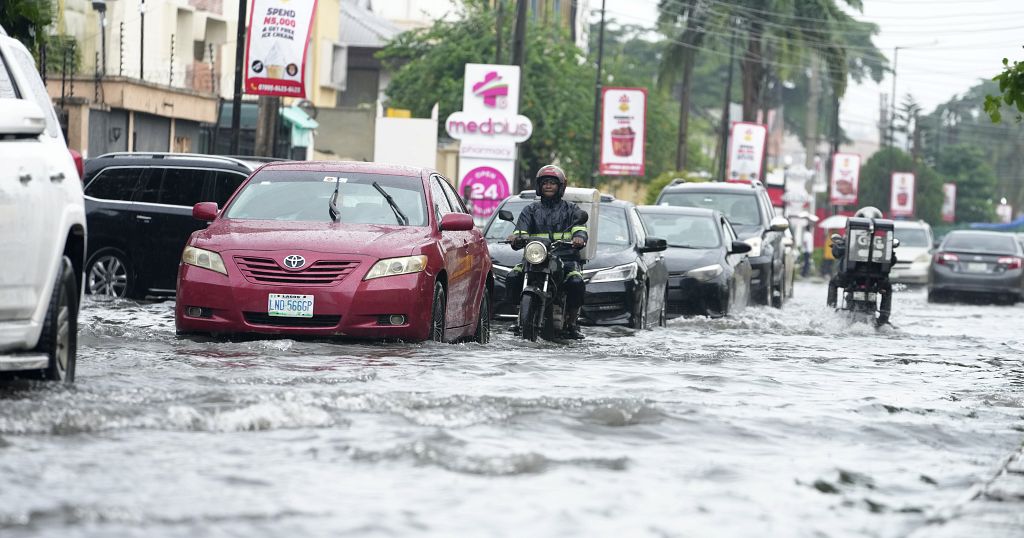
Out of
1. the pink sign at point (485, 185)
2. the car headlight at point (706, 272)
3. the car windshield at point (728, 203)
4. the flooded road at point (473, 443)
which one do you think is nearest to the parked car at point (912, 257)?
the pink sign at point (485, 185)

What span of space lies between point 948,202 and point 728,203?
9733cm

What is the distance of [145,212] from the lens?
807 inches

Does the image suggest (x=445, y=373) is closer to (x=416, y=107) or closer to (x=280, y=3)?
(x=280, y=3)

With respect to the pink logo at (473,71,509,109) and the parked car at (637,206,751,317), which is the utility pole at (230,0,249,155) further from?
the parked car at (637,206,751,317)

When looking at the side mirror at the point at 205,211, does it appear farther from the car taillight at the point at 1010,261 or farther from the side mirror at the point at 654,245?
the car taillight at the point at 1010,261

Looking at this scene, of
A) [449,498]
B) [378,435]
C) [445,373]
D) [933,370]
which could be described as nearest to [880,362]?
[933,370]

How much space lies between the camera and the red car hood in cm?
1295

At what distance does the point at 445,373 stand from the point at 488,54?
46445 millimetres

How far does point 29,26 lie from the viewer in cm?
1483

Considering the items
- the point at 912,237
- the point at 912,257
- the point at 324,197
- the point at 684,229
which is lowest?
the point at 912,257

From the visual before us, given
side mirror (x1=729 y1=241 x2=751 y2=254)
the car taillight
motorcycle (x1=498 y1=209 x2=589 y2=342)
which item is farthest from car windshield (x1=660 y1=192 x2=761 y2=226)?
motorcycle (x1=498 y1=209 x2=589 y2=342)

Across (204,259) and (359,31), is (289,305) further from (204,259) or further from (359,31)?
(359,31)

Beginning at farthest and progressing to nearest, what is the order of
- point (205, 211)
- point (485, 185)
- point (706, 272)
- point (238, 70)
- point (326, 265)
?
1. point (485, 185)
2. point (238, 70)
3. point (706, 272)
4. point (205, 211)
5. point (326, 265)

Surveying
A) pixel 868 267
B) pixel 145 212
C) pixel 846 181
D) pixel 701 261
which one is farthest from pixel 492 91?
pixel 846 181
